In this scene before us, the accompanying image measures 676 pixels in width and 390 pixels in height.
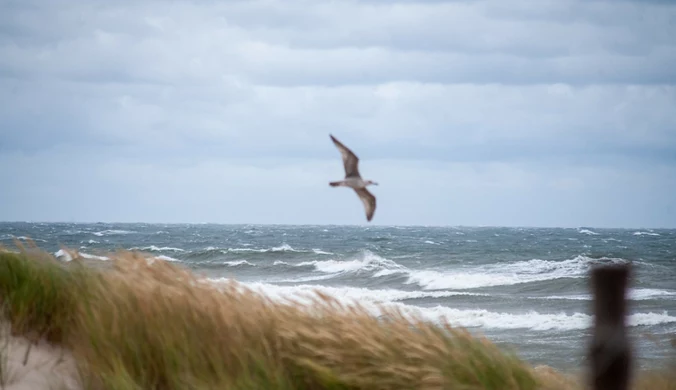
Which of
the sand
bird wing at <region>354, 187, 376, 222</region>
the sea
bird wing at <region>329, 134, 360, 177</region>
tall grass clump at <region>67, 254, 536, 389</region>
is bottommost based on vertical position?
the sea

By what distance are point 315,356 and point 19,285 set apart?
2.93 m

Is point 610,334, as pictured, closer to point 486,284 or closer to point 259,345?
point 259,345

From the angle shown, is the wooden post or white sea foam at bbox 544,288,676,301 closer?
the wooden post

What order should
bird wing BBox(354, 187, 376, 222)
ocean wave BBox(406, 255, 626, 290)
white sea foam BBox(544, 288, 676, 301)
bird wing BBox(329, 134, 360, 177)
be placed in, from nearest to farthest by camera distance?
bird wing BBox(329, 134, 360, 177) → bird wing BBox(354, 187, 376, 222) → white sea foam BBox(544, 288, 676, 301) → ocean wave BBox(406, 255, 626, 290)

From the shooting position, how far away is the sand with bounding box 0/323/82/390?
5.54 m

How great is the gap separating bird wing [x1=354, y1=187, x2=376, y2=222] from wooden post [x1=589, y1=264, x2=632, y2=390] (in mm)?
5878

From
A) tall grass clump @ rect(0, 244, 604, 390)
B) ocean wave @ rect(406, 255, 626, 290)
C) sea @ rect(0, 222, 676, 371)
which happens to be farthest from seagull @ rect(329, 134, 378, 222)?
ocean wave @ rect(406, 255, 626, 290)

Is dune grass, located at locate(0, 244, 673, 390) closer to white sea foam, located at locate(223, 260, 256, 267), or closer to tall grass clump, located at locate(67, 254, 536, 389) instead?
tall grass clump, located at locate(67, 254, 536, 389)

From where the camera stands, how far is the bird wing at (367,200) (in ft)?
31.0

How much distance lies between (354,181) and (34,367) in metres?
4.30

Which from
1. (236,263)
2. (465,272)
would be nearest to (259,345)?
(465,272)

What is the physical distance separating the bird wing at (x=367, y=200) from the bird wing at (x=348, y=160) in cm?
41

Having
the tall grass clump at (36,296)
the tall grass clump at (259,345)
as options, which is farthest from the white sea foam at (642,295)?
the tall grass clump at (259,345)

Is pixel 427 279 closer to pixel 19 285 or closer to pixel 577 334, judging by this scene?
pixel 577 334
